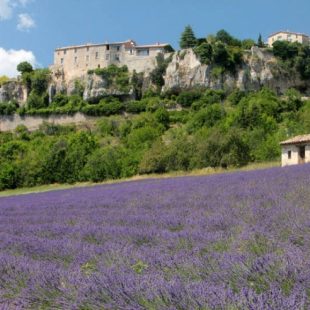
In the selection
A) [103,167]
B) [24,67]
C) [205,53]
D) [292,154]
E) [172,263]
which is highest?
[24,67]

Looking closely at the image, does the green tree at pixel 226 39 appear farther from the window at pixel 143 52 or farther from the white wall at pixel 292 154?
the white wall at pixel 292 154

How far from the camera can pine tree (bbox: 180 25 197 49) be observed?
319 feet

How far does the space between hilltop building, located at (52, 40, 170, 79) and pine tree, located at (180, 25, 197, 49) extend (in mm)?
4228

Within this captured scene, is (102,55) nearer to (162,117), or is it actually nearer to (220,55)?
(220,55)

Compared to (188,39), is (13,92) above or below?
below

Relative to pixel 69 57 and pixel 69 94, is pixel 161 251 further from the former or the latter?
pixel 69 57

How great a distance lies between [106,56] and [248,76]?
109 ft

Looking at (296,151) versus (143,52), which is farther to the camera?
(143,52)

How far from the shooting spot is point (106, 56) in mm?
102312

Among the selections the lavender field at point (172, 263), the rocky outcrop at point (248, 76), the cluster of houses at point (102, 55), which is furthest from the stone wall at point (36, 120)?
the lavender field at point (172, 263)

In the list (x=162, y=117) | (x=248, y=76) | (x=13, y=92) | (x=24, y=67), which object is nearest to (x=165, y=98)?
(x=162, y=117)

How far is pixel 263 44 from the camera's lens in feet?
325

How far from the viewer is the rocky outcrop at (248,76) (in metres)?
86.9

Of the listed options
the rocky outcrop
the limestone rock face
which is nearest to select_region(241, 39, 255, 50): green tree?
the rocky outcrop
